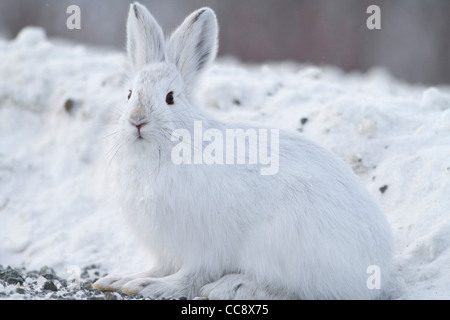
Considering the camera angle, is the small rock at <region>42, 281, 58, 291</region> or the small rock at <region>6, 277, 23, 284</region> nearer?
the small rock at <region>42, 281, 58, 291</region>

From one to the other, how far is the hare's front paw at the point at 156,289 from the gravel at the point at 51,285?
37 millimetres

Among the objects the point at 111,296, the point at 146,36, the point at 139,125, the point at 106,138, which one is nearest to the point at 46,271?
the point at 106,138

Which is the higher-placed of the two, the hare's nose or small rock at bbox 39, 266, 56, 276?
the hare's nose

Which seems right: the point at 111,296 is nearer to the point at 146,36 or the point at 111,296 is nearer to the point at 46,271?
the point at 46,271

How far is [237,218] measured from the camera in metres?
3.19

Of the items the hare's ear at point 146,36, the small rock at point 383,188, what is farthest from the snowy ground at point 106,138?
the hare's ear at point 146,36

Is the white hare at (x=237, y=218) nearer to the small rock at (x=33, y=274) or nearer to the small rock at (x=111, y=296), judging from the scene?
the small rock at (x=111, y=296)

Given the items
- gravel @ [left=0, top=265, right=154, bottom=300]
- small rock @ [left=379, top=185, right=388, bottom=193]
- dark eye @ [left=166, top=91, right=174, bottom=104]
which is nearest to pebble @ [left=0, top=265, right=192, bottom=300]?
gravel @ [left=0, top=265, right=154, bottom=300]

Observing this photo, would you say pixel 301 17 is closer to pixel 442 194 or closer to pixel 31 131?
pixel 31 131

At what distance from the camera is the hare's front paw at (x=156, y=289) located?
10.5ft

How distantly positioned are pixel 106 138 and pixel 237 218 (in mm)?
1245

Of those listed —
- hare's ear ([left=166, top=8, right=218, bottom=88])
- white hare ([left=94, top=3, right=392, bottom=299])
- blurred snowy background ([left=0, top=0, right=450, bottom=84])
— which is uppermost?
blurred snowy background ([left=0, top=0, right=450, bottom=84])

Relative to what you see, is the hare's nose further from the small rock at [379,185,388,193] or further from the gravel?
the small rock at [379,185,388,193]

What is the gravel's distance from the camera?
3127 millimetres
